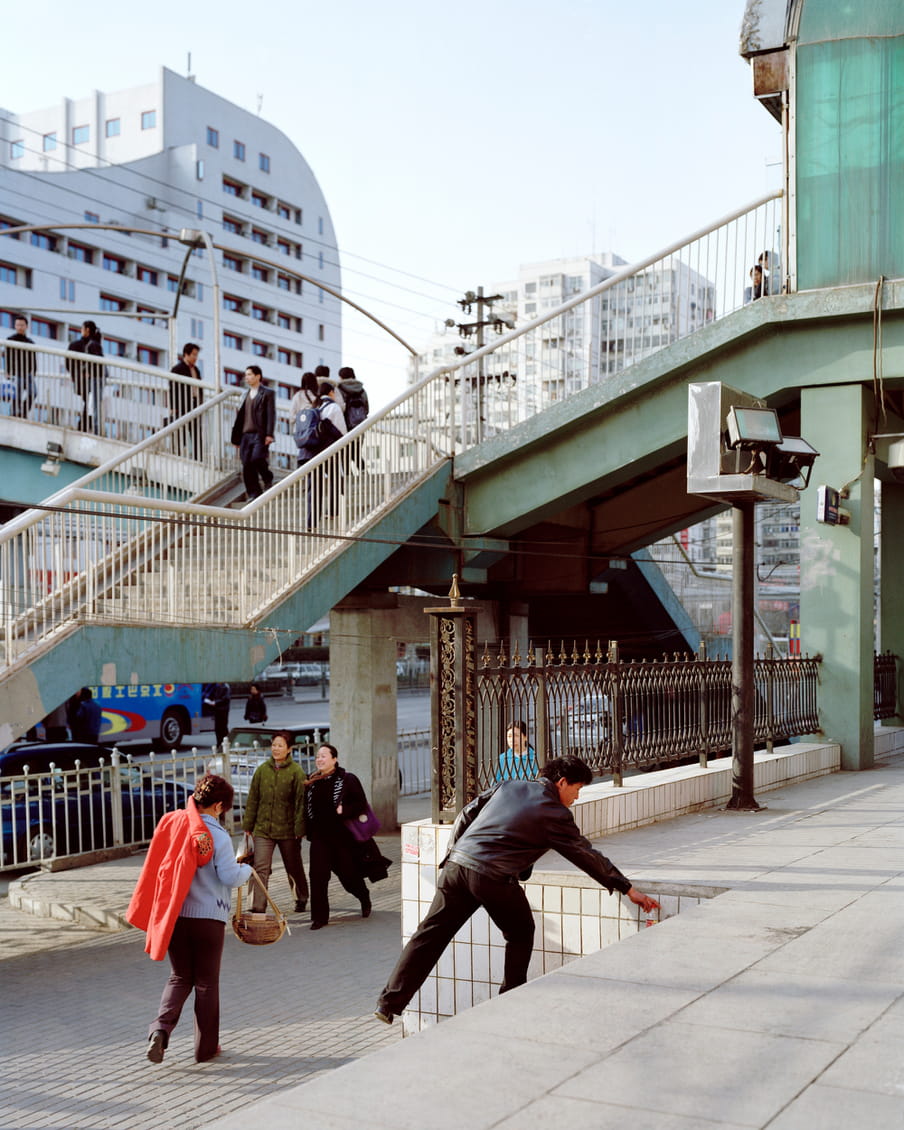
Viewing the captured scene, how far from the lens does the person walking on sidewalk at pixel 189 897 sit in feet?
23.6

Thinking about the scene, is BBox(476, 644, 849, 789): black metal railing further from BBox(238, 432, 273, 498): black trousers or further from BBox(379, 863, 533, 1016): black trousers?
BBox(238, 432, 273, 498): black trousers

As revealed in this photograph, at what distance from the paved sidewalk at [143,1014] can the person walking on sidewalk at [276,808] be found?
760 mm

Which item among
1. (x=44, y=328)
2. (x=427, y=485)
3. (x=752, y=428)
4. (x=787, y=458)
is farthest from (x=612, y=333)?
(x=44, y=328)

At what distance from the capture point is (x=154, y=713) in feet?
104

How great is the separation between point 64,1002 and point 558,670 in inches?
174

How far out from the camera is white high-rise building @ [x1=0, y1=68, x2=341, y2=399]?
59.2 m

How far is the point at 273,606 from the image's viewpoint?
43.8 feet

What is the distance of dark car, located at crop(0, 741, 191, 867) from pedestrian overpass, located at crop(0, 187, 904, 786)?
2554 mm

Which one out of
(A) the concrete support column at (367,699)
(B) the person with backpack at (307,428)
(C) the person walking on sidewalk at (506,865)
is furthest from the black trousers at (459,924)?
(A) the concrete support column at (367,699)

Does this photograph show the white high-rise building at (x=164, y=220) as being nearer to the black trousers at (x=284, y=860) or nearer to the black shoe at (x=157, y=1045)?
the black trousers at (x=284, y=860)

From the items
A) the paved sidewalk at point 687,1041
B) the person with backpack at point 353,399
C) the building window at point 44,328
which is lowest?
the paved sidewalk at point 687,1041

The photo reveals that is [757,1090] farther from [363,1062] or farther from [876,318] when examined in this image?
[876,318]

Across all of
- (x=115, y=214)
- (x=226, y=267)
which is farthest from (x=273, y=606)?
(x=226, y=267)

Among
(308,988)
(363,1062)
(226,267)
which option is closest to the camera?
(363,1062)
